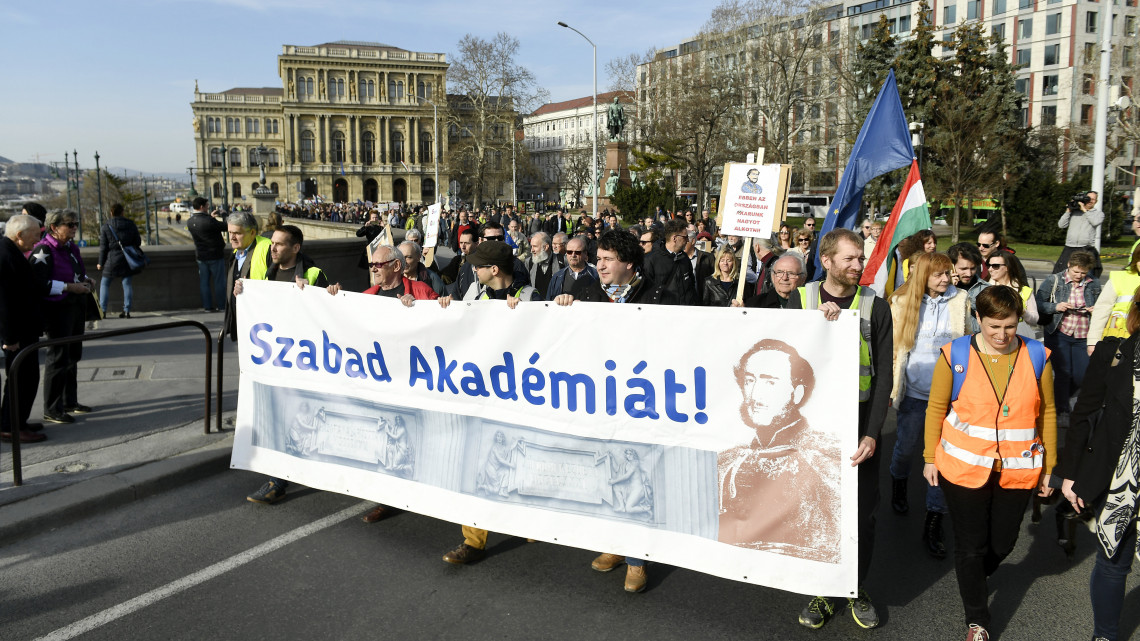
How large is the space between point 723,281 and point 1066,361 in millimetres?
3020

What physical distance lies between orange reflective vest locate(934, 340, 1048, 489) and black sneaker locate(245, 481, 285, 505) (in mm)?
4172

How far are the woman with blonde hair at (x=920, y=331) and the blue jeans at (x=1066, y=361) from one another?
2.47 meters

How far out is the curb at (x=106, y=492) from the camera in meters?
4.95

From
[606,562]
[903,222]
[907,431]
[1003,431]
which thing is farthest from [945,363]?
[903,222]

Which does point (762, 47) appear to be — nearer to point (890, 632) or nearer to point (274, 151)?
point (890, 632)

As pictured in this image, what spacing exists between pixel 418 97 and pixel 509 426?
117 metres

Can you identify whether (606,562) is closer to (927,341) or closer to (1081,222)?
(927,341)

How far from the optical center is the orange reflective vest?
11.7 ft

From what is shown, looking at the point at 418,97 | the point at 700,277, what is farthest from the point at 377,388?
the point at 418,97

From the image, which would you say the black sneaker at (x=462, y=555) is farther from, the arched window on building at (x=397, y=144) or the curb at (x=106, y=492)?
the arched window on building at (x=397, y=144)

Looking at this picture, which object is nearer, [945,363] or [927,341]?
[945,363]

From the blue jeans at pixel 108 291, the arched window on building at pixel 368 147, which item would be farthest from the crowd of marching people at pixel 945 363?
the arched window on building at pixel 368 147

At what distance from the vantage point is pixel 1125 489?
132 inches

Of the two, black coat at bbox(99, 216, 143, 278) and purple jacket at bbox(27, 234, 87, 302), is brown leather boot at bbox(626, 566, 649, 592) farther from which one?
black coat at bbox(99, 216, 143, 278)
